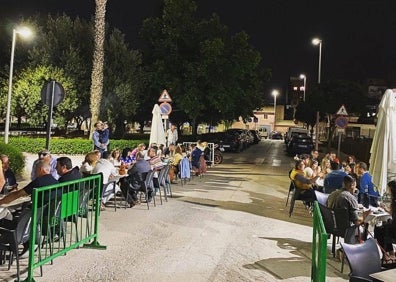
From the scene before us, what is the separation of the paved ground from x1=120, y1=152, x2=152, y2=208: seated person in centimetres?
31

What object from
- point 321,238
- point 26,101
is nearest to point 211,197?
point 321,238

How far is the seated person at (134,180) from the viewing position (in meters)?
11.5

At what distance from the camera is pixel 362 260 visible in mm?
4855

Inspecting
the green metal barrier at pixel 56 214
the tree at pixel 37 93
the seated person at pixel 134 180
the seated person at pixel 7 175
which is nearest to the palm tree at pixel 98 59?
the tree at pixel 37 93

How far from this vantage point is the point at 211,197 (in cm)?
1415

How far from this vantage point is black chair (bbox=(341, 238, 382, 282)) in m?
4.76

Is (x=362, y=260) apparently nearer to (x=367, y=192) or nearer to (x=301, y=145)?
(x=367, y=192)

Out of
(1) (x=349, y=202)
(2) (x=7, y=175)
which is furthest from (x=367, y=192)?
(2) (x=7, y=175)

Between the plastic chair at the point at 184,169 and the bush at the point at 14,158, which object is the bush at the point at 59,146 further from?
the plastic chair at the point at 184,169

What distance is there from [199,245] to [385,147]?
451cm

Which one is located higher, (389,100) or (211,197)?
(389,100)

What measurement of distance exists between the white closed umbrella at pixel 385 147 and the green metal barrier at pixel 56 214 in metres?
5.71

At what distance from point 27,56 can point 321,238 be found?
27.3 metres

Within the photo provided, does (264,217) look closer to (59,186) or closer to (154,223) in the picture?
(154,223)
